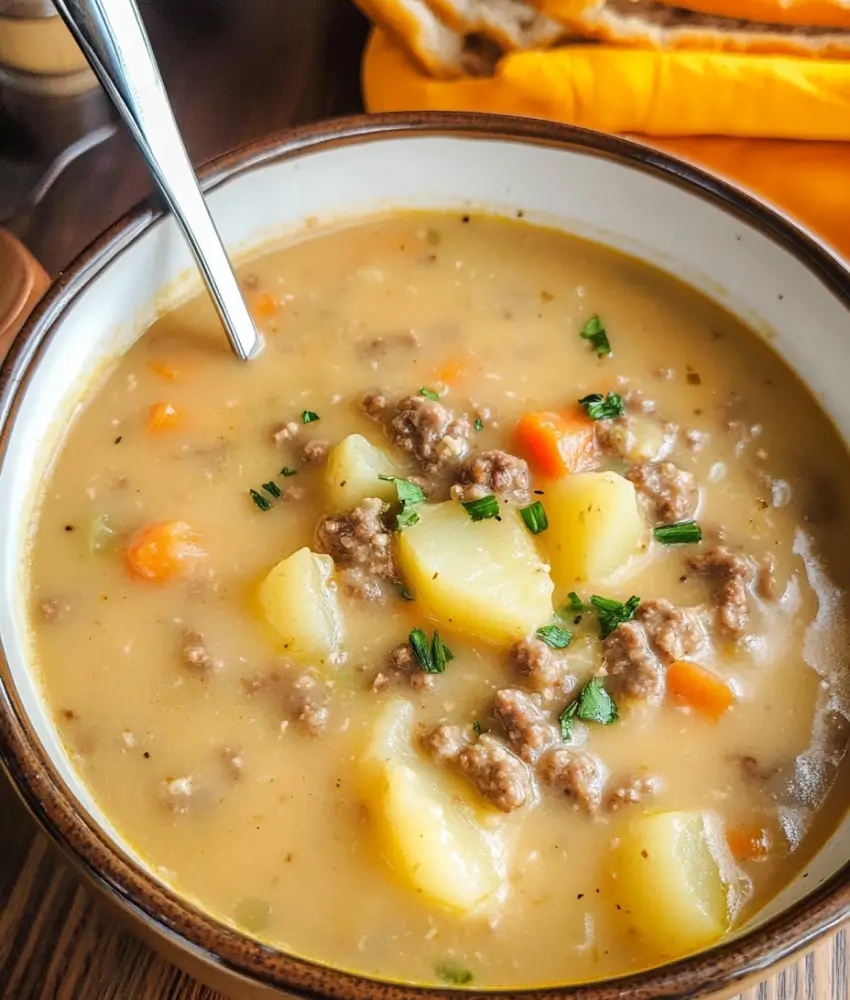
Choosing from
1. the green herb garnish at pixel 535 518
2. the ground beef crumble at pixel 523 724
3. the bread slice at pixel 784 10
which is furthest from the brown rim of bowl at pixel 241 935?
the bread slice at pixel 784 10

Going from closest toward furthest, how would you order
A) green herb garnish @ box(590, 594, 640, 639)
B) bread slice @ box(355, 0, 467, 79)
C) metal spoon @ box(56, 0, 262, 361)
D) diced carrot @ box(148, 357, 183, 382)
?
metal spoon @ box(56, 0, 262, 361) → green herb garnish @ box(590, 594, 640, 639) → diced carrot @ box(148, 357, 183, 382) → bread slice @ box(355, 0, 467, 79)

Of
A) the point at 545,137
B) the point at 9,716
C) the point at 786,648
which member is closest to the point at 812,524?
the point at 786,648

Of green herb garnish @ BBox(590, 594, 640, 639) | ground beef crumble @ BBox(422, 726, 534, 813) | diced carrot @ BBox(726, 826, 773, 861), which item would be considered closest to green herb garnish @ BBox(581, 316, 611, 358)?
green herb garnish @ BBox(590, 594, 640, 639)

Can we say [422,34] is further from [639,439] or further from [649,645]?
[649,645]

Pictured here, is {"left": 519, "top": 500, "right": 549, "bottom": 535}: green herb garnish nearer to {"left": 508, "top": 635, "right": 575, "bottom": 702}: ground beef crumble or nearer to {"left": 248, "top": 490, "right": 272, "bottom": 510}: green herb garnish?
{"left": 508, "top": 635, "right": 575, "bottom": 702}: ground beef crumble

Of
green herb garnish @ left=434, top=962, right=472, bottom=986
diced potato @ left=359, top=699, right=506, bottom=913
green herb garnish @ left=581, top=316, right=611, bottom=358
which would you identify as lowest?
green herb garnish @ left=434, top=962, right=472, bottom=986
